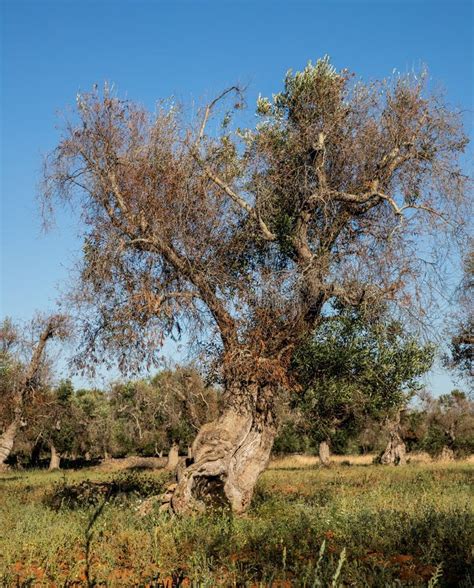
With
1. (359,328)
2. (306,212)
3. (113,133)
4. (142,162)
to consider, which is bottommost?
(359,328)

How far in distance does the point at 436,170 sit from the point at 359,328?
196 inches

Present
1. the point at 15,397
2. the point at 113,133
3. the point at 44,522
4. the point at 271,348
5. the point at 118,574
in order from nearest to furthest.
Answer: the point at 118,574
the point at 44,522
the point at 271,348
the point at 113,133
the point at 15,397

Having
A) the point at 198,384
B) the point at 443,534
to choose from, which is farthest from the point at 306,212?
the point at 198,384

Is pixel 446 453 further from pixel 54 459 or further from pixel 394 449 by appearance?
pixel 54 459

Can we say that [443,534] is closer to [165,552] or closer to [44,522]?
[165,552]

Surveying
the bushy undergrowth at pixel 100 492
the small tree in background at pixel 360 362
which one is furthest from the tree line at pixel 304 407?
the bushy undergrowth at pixel 100 492

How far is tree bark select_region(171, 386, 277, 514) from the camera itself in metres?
14.9

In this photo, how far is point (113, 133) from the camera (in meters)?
16.2

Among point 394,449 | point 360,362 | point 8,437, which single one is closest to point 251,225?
point 360,362

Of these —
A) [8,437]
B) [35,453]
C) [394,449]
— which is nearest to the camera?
[8,437]

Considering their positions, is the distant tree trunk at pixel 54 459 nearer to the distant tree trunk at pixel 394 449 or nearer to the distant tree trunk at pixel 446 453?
the distant tree trunk at pixel 394 449

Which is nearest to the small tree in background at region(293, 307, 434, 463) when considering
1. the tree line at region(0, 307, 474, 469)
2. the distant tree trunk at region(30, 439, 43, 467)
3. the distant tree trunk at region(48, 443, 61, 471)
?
the tree line at region(0, 307, 474, 469)

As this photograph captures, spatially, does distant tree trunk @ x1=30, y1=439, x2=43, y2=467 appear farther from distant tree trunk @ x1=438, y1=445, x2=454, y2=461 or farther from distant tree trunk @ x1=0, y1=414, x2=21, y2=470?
distant tree trunk @ x1=438, y1=445, x2=454, y2=461

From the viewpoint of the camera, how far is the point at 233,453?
49.8 ft
